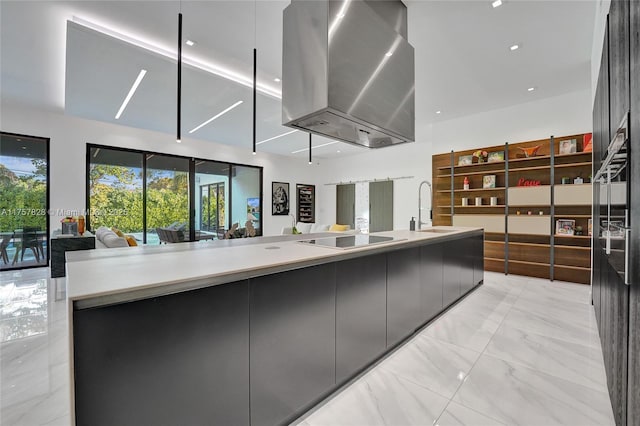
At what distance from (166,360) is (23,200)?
6436 millimetres

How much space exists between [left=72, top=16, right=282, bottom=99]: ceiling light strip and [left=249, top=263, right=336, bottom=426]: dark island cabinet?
11.1 feet

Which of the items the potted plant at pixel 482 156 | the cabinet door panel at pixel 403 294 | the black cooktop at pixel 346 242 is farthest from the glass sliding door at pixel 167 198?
the potted plant at pixel 482 156

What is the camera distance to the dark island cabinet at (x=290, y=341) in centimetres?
131

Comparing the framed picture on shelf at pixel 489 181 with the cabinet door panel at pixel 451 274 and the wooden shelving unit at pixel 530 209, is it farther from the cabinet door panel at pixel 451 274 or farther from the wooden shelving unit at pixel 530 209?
the cabinet door panel at pixel 451 274

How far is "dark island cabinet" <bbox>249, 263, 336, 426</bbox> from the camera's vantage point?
1.31m

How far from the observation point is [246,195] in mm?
8367

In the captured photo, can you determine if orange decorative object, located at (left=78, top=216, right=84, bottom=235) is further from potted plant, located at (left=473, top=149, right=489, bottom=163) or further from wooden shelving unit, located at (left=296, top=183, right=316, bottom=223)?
potted plant, located at (left=473, top=149, right=489, bottom=163)

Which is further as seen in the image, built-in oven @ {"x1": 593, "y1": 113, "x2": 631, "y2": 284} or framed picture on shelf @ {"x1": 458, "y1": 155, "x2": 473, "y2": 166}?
framed picture on shelf @ {"x1": 458, "y1": 155, "x2": 473, "y2": 166}

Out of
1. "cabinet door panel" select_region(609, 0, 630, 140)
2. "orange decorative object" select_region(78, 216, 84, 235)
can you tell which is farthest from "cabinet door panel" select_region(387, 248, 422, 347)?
"orange decorative object" select_region(78, 216, 84, 235)

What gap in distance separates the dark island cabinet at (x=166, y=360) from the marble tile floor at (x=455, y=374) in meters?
0.62

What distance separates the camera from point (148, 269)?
1242mm

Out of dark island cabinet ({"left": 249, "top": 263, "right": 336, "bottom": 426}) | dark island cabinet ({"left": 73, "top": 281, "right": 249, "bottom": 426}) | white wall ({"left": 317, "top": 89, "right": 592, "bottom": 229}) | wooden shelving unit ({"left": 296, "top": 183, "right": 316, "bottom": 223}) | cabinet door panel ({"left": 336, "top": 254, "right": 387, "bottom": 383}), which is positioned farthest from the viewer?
wooden shelving unit ({"left": 296, "top": 183, "right": 316, "bottom": 223})

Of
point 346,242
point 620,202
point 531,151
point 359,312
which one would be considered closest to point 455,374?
point 359,312

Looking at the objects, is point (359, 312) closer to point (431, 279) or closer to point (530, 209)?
point (431, 279)
